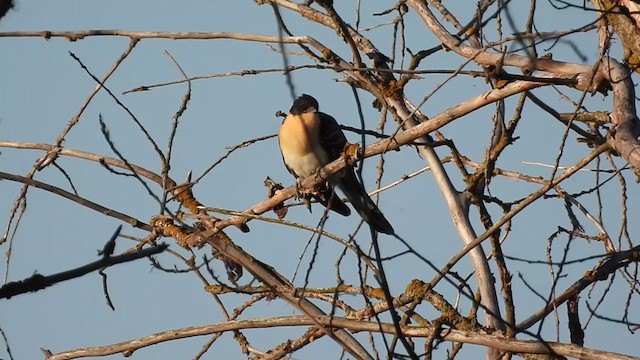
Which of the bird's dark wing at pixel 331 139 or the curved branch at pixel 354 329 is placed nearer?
the curved branch at pixel 354 329

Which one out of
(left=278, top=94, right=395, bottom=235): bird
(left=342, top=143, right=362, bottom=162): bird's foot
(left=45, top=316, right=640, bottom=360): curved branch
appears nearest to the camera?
(left=45, top=316, right=640, bottom=360): curved branch

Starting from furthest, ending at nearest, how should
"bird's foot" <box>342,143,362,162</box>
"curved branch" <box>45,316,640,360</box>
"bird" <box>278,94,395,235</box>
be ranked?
1. "bird" <box>278,94,395,235</box>
2. "bird's foot" <box>342,143,362,162</box>
3. "curved branch" <box>45,316,640,360</box>

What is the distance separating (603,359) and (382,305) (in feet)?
3.77

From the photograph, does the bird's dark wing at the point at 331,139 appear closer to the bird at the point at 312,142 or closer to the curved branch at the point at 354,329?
the bird at the point at 312,142

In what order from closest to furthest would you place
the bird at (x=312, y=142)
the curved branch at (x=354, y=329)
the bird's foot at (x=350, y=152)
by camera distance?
the curved branch at (x=354, y=329) → the bird's foot at (x=350, y=152) → the bird at (x=312, y=142)

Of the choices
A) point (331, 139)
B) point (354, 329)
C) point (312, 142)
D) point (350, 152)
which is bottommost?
point (354, 329)

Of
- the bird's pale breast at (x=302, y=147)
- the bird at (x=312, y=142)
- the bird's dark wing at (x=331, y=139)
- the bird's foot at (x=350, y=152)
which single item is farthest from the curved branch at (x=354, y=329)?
the bird's dark wing at (x=331, y=139)

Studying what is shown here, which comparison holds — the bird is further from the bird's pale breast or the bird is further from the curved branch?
the curved branch

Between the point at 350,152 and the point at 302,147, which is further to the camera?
the point at 302,147

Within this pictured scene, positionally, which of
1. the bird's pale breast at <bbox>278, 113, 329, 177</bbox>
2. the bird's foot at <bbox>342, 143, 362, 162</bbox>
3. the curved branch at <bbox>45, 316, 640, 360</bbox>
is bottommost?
the curved branch at <bbox>45, 316, 640, 360</bbox>

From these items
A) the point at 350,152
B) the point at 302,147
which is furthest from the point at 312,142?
the point at 350,152

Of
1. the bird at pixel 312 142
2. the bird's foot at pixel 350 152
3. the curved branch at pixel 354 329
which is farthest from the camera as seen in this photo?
the bird at pixel 312 142

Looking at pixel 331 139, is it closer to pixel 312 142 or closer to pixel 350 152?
pixel 312 142

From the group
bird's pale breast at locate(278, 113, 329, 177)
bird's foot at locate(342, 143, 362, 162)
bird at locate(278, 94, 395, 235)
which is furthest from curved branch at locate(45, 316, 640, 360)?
bird's pale breast at locate(278, 113, 329, 177)
